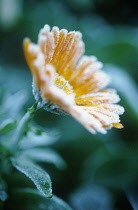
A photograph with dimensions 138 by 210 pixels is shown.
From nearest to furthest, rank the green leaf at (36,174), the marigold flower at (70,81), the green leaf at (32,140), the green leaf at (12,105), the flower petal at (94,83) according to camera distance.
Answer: the marigold flower at (70,81)
the green leaf at (36,174)
the flower petal at (94,83)
the green leaf at (32,140)
the green leaf at (12,105)

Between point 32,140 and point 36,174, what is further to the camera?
point 32,140

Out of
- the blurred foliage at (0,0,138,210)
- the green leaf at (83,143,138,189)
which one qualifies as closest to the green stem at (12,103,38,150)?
the blurred foliage at (0,0,138,210)

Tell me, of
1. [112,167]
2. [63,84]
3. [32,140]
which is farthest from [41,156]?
[112,167]

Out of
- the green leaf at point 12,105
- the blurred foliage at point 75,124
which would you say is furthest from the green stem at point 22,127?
the green leaf at point 12,105

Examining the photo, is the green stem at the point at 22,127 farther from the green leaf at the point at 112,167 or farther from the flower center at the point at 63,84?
the green leaf at the point at 112,167

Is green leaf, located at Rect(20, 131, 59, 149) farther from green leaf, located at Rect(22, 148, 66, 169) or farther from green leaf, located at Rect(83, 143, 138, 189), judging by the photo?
green leaf, located at Rect(83, 143, 138, 189)

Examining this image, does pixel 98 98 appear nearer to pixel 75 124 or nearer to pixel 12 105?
pixel 12 105

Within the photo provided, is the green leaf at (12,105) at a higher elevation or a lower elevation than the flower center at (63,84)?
lower
